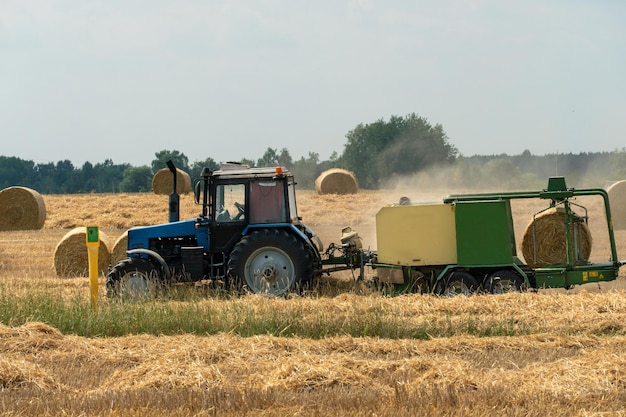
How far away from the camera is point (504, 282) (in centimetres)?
1242

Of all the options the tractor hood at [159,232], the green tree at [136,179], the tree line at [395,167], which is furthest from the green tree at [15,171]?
the tractor hood at [159,232]

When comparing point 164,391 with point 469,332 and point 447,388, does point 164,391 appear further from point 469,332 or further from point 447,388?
point 469,332

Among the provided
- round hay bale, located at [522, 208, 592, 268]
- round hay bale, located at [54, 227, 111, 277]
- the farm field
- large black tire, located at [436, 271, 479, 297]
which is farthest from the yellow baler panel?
round hay bale, located at [54, 227, 111, 277]

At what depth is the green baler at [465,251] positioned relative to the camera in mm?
12477

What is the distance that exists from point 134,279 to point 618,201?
16.0 meters

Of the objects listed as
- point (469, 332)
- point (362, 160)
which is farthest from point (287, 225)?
point (362, 160)

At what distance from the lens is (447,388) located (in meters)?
7.07

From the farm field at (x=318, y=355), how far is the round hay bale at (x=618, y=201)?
1186 cm

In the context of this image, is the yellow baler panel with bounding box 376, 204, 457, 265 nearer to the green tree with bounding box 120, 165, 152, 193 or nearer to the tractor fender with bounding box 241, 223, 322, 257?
the tractor fender with bounding box 241, 223, 322, 257

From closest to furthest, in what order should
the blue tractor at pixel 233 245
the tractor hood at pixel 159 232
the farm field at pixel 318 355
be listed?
the farm field at pixel 318 355 < the blue tractor at pixel 233 245 < the tractor hood at pixel 159 232

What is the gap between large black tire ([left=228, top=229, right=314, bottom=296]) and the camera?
494 inches

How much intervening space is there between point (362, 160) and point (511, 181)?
26.2 meters

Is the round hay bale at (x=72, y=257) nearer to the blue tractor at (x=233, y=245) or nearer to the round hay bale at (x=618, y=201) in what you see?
the blue tractor at (x=233, y=245)

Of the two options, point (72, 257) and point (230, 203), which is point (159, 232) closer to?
point (230, 203)
